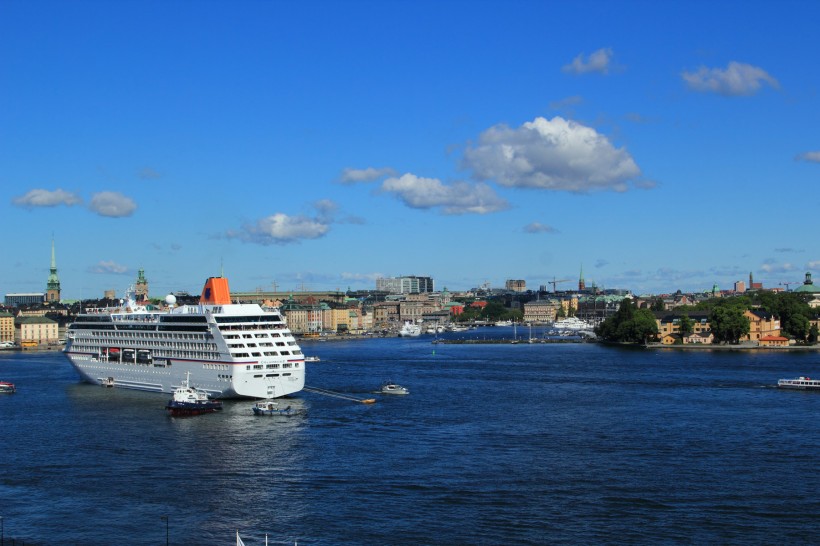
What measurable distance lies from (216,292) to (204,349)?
6011 mm

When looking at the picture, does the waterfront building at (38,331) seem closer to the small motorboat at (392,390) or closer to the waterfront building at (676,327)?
the waterfront building at (676,327)

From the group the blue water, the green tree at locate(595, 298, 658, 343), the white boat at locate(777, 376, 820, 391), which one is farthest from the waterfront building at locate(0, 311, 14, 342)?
the white boat at locate(777, 376, 820, 391)

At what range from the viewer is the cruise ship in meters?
49.6

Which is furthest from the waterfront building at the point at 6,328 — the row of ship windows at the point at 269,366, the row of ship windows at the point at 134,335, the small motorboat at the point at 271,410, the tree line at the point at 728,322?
the small motorboat at the point at 271,410

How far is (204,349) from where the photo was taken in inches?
2016

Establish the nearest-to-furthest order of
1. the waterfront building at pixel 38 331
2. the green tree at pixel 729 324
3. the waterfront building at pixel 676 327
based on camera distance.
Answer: the green tree at pixel 729 324 → the waterfront building at pixel 676 327 → the waterfront building at pixel 38 331

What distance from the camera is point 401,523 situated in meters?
25.6

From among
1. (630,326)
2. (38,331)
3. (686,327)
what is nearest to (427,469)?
(686,327)

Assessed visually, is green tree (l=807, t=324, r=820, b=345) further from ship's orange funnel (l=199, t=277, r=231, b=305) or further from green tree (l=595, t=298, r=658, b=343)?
ship's orange funnel (l=199, t=277, r=231, b=305)

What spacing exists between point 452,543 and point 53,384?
48611 millimetres

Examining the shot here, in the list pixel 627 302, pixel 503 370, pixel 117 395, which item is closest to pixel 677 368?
pixel 503 370

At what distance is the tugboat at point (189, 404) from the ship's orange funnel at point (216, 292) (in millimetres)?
9172

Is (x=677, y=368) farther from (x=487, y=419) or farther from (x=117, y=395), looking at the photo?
(x=117, y=395)

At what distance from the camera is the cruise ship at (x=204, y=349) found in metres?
49.6
